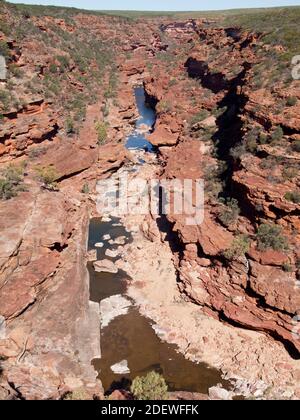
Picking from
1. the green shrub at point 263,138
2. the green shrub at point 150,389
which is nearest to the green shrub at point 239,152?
the green shrub at point 263,138

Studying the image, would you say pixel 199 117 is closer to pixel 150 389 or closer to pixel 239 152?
pixel 239 152

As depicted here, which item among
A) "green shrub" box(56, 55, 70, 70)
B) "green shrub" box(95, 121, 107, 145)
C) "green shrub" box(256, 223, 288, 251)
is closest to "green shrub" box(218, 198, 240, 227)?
"green shrub" box(256, 223, 288, 251)

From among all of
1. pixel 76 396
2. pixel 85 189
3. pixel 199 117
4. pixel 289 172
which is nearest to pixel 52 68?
pixel 199 117

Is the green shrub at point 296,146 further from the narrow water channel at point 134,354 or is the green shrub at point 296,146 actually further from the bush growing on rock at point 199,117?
the bush growing on rock at point 199,117

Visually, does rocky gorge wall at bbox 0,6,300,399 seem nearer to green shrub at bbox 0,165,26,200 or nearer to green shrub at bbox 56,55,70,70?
green shrub at bbox 56,55,70,70

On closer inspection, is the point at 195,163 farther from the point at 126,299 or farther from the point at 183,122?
the point at 126,299

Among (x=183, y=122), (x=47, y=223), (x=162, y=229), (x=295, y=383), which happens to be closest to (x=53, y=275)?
(x=47, y=223)
